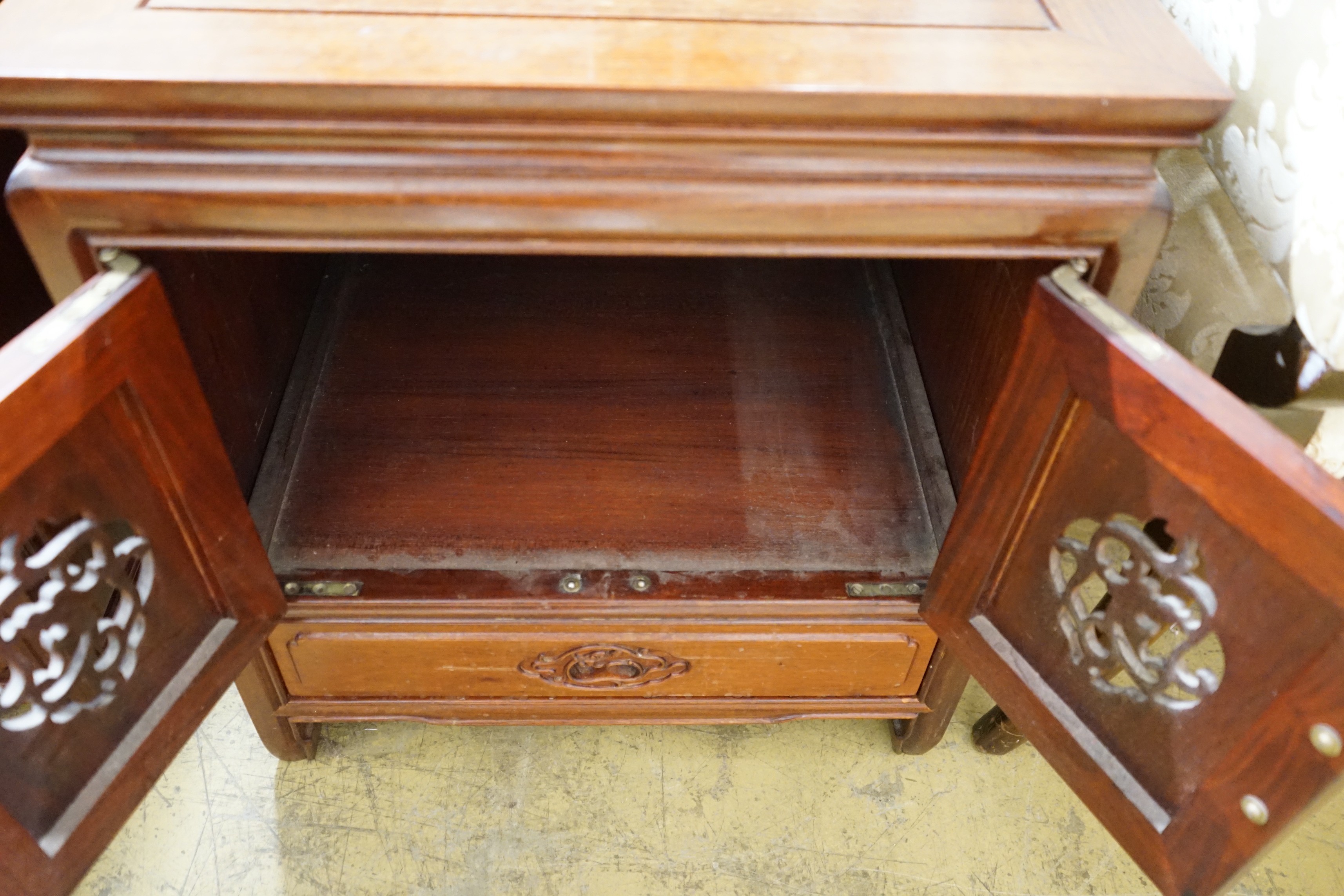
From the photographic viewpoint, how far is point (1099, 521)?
1.67ft

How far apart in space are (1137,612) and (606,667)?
38cm

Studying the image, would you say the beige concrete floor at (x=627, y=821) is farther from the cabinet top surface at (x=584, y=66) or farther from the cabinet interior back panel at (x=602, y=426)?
the cabinet top surface at (x=584, y=66)

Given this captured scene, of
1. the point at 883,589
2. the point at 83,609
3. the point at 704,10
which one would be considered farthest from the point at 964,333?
the point at 83,609

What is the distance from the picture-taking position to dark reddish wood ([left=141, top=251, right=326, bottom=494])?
0.62 meters

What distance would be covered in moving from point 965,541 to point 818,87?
0.29 m

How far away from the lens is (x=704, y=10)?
1.68 ft

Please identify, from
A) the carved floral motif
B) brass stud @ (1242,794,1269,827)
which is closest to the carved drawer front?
the carved floral motif

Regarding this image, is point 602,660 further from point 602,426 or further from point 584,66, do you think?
point 584,66

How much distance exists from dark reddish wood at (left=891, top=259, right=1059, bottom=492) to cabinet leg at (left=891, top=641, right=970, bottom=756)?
0.44 feet

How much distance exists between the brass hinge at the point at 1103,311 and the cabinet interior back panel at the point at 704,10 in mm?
133

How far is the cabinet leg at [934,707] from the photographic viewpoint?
28.7 inches

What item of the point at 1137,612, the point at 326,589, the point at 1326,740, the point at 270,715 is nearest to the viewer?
the point at 1326,740

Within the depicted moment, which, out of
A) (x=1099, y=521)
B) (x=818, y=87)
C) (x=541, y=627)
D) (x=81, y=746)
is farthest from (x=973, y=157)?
(x=81, y=746)

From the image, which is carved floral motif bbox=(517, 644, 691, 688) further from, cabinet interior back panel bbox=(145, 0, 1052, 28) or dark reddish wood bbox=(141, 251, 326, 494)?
cabinet interior back panel bbox=(145, 0, 1052, 28)
